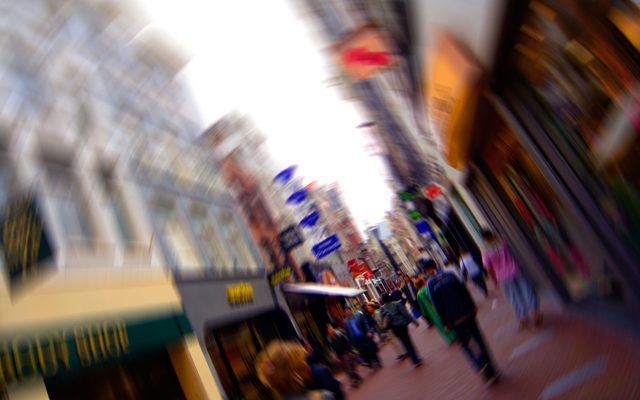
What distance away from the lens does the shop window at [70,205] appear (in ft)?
20.6

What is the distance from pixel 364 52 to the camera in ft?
18.5

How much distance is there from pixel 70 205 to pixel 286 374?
214 inches

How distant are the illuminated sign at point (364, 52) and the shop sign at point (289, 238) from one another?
24.5 feet

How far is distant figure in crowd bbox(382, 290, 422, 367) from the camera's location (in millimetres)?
8805

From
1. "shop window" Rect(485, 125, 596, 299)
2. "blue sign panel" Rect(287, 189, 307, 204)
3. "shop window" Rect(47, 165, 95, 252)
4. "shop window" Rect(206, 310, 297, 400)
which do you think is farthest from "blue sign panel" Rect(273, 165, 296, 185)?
"shop window" Rect(485, 125, 596, 299)

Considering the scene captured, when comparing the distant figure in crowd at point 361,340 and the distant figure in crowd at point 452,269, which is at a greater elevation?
the distant figure in crowd at point 452,269

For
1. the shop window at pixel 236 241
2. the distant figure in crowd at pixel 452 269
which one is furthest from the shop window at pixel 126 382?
the shop window at pixel 236 241

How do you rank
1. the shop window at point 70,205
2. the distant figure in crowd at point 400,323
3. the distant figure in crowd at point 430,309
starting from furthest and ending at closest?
the distant figure in crowd at point 400,323
the distant figure in crowd at point 430,309
the shop window at point 70,205

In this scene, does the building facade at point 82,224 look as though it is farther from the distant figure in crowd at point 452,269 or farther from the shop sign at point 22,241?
the distant figure in crowd at point 452,269

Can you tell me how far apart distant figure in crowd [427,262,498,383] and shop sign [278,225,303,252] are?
7.24 meters

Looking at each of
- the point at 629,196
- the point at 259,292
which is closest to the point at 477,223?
the point at 259,292

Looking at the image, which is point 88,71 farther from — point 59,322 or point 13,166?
point 59,322

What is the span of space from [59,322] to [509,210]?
8.05 meters

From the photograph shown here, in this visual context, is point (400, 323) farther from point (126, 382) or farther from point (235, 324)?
point (126, 382)
